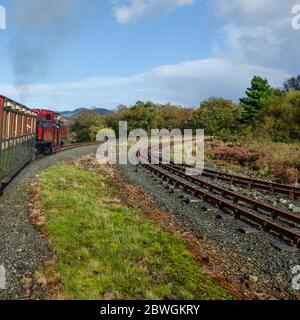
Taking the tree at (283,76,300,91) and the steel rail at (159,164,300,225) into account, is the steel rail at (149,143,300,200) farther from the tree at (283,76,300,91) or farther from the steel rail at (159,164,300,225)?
the tree at (283,76,300,91)

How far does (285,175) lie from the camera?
71.3ft

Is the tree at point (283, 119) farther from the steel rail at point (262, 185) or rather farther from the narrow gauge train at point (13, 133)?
the narrow gauge train at point (13, 133)

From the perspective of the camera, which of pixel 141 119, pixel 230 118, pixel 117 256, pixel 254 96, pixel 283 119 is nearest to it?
pixel 117 256

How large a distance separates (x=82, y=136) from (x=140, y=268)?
79.4 m

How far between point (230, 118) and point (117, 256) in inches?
2710

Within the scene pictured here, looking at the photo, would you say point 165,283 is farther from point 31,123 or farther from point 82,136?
point 82,136

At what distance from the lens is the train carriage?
13039mm

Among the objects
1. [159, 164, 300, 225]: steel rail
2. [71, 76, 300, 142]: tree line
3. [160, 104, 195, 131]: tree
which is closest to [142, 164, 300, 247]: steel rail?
[159, 164, 300, 225]: steel rail

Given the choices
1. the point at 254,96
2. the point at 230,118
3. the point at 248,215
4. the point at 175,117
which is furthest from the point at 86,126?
the point at 248,215

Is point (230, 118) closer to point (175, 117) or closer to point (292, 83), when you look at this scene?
point (175, 117)

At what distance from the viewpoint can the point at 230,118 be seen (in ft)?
244

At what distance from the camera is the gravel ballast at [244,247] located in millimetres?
6996

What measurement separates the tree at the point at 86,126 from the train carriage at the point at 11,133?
58844 millimetres
